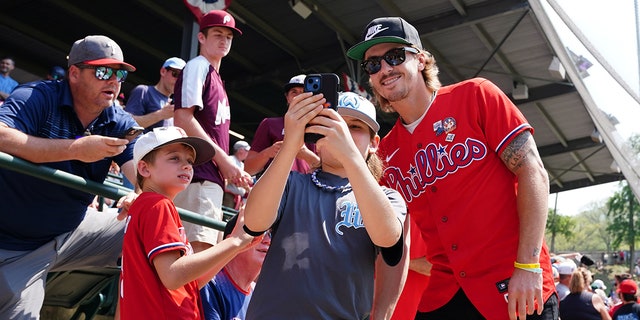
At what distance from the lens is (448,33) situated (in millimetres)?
13812

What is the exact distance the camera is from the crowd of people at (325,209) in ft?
8.10

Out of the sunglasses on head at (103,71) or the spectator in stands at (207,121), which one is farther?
the spectator in stands at (207,121)

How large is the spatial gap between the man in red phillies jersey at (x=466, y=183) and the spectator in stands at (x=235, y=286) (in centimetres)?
90

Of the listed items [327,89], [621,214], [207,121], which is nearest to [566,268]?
[207,121]

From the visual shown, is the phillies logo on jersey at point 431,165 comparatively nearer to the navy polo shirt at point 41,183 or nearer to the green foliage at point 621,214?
the navy polo shirt at point 41,183

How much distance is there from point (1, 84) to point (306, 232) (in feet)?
26.2

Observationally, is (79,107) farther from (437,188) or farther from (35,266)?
(437,188)

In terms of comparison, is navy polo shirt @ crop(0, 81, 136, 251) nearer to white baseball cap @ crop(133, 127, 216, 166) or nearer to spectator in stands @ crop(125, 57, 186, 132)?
white baseball cap @ crop(133, 127, 216, 166)

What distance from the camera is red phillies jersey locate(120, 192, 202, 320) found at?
9.89ft

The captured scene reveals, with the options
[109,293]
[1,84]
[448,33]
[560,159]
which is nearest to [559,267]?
[448,33]

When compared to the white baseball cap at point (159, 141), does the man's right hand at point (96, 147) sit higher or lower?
lower

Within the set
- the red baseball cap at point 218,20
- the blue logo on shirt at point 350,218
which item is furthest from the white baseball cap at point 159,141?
the red baseball cap at point 218,20

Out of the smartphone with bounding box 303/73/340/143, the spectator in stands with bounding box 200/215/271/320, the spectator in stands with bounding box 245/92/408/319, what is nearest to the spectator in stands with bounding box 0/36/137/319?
the spectator in stands with bounding box 200/215/271/320

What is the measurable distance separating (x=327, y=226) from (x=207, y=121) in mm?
2798
